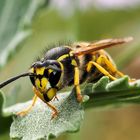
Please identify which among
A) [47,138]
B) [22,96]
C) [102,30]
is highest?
[102,30]

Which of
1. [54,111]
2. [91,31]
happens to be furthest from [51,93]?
[91,31]

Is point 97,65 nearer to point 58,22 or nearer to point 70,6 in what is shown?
point 70,6

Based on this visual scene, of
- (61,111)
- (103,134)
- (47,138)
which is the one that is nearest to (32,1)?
(61,111)

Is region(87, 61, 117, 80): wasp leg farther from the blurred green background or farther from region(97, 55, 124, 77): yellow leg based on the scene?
the blurred green background

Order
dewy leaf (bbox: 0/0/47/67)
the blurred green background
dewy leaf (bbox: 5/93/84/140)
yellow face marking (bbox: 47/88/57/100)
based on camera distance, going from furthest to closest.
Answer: the blurred green background
dewy leaf (bbox: 0/0/47/67)
yellow face marking (bbox: 47/88/57/100)
dewy leaf (bbox: 5/93/84/140)

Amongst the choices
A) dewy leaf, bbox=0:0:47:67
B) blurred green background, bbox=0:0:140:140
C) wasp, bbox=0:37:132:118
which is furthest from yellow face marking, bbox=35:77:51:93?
blurred green background, bbox=0:0:140:140

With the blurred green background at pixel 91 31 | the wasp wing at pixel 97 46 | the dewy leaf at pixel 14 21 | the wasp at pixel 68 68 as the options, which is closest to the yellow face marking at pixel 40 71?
the wasp at pixel 68 68
